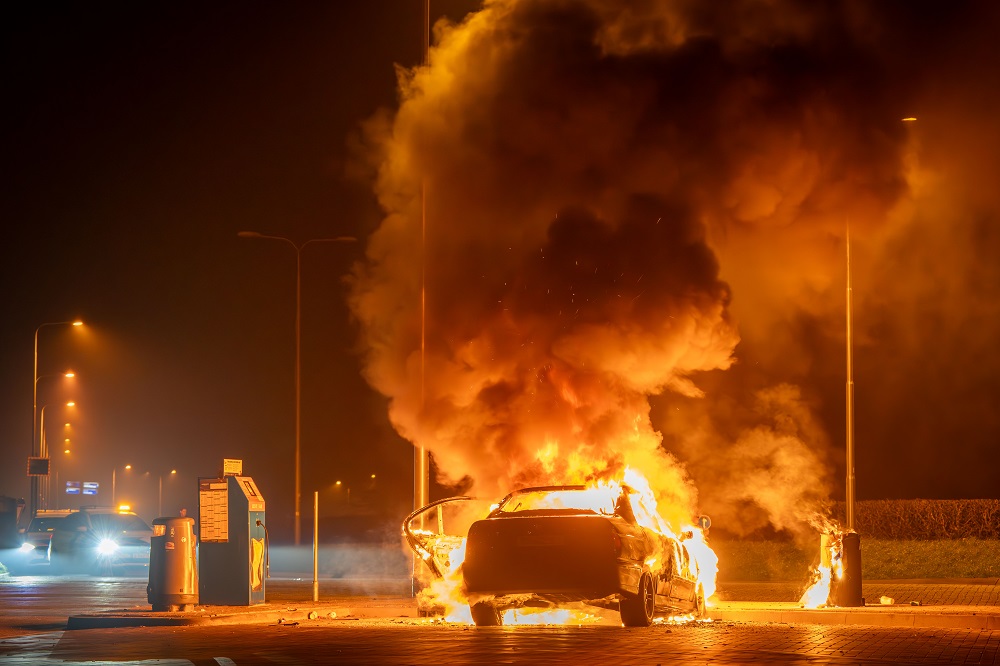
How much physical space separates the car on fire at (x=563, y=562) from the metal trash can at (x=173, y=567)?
14.6 ft

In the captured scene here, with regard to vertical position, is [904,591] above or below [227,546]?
below

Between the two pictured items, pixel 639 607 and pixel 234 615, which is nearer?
pixel 639 607

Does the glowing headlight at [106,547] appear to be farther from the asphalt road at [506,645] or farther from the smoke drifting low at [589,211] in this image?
the asphalt road at [506,645]

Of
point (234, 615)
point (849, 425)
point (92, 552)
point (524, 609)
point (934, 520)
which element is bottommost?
point (234, 615)

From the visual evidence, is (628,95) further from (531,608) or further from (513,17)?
(531,608)

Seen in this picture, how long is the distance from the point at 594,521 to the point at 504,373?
5.08 meters

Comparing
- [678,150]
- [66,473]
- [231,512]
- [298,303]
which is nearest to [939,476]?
[298,303]

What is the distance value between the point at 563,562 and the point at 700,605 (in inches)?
147

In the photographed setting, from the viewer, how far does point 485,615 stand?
15.3 m

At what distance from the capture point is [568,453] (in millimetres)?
18422

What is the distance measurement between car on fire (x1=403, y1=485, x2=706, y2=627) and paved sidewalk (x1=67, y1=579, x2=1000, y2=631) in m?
2.99

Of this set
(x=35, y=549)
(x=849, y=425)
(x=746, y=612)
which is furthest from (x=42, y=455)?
(x=746, y=612)

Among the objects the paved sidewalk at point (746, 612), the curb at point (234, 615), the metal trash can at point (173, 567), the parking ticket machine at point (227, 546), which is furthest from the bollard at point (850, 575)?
the metal trash can at point (173, 567)

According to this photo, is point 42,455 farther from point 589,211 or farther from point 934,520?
point 589,211
